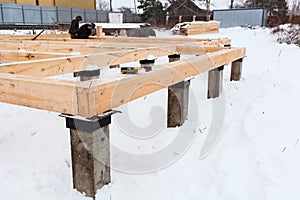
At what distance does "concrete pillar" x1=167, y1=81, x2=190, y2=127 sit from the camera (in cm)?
311

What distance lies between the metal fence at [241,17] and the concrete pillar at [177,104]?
888 inches

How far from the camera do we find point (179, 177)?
2.26 m

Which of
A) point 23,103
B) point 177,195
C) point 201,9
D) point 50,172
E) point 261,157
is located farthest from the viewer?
point 201,9

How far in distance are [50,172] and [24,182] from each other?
203 mm

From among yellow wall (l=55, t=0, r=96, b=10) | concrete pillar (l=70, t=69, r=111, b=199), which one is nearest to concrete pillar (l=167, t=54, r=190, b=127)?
concrete pillar (l=70, t=69, r=111, b=199)

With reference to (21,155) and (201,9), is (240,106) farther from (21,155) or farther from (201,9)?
(201,9)

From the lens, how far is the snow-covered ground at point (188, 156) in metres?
2.04

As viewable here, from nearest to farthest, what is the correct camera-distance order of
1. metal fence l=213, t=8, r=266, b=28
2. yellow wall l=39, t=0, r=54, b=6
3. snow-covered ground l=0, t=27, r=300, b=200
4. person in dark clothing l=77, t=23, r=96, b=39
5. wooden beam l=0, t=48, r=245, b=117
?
wooden beam l=0, t=48, r=245, b=117 < snow-covered ground l=0, t=27, r=300, b=200 < person in dark clothing l=77, t=23, r=96, b=39 < metal fence l=213, t=8, r=266, b=28 < yellow wall l=39, t=0, r=54, b=6

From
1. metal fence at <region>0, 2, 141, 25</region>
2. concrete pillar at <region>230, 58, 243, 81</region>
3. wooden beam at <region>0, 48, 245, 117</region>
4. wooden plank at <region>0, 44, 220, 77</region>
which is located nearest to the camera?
wooden beam at <region>0, 48, 245, 117</region>

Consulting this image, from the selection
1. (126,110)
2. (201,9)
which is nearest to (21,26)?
(126,110)

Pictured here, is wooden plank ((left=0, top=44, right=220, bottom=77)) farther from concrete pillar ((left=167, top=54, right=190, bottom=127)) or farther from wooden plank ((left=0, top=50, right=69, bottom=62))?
concrete pillar ((left=167, top=54, right=190, bottom=127))

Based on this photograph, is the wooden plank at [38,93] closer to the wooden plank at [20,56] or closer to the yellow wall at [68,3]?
the wooden plank at [20,56]

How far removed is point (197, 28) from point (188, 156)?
15.5 m

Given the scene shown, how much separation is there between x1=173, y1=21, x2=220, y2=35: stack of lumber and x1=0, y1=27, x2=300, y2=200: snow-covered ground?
13047mm
